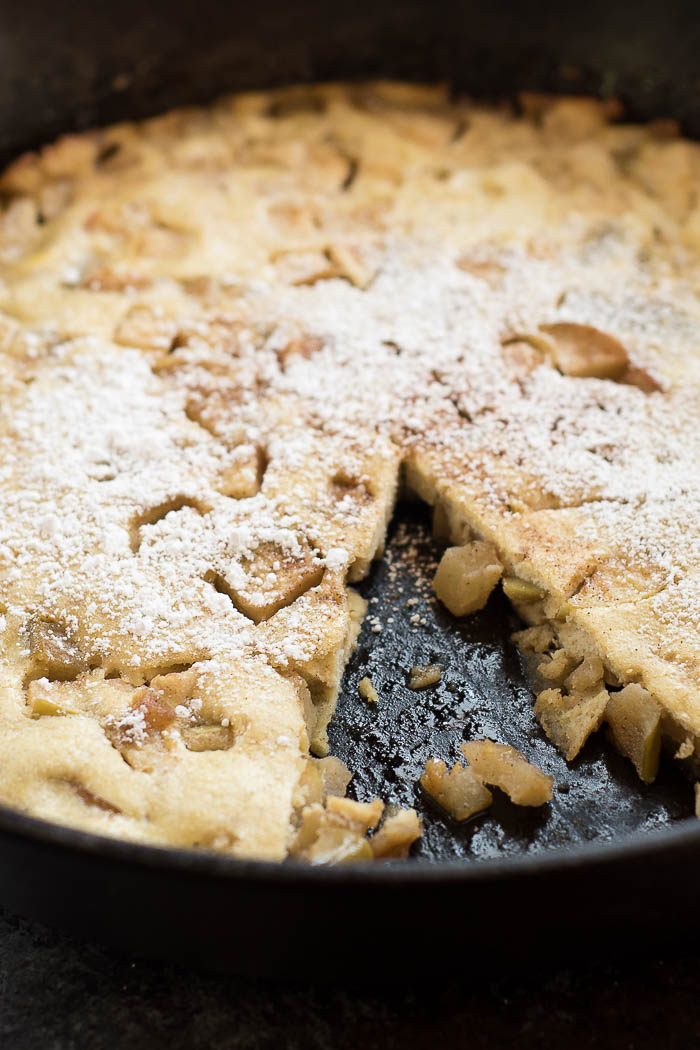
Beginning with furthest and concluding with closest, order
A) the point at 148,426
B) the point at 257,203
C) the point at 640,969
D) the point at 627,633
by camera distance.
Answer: the point at 257,203
the point at 148,426
the point at 627,633
the point at 640,969

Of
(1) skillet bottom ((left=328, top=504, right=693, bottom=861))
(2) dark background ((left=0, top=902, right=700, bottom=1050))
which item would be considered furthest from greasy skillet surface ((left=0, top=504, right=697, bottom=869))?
(2) dark background ((left=0, top=902, right=700, bottom=1050))

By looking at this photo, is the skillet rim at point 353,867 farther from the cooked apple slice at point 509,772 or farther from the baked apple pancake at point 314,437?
the cooked apple slice at point 509,772

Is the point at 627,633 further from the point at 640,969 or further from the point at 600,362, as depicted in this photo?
the point at 600,362

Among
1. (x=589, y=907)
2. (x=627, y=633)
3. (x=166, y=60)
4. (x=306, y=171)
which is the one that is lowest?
(x=589, y=907)

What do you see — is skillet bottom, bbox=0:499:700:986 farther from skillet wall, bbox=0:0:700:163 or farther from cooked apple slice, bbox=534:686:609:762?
skillet wall, bbox=0:0:700:163

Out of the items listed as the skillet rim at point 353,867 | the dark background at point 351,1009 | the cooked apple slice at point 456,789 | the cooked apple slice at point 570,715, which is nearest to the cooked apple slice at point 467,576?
the cooked apple slice at point 570,715

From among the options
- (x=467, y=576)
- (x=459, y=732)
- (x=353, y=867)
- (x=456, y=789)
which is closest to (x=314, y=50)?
(x=467, y=576)

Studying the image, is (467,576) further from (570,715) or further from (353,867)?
(353,867)

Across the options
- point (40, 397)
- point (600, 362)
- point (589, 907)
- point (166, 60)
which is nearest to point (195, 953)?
point (589, 907)
